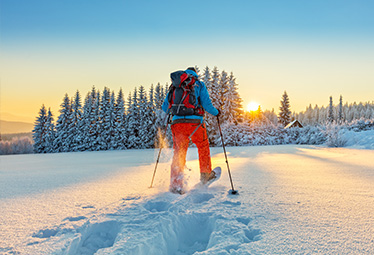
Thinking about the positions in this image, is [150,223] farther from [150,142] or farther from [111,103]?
[111,103]

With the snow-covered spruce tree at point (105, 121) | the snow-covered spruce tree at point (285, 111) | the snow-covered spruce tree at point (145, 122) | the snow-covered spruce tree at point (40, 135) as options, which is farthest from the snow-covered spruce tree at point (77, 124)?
the snow-covered spruce tree at point (285, 111)

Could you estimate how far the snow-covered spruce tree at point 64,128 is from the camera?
3531cm

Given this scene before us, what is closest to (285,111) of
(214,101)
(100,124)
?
(214,101)

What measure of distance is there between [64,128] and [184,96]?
38040 millimetres

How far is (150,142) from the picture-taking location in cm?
3469

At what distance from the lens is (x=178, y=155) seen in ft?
11.2

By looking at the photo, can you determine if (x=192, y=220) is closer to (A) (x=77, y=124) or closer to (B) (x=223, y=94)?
(B) (x=223, y=94)

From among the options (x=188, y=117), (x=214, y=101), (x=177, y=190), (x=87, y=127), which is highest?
(x=214, y=101)

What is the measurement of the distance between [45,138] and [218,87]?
Answer: 29.7 metres

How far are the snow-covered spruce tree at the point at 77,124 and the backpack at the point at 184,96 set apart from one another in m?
35.3

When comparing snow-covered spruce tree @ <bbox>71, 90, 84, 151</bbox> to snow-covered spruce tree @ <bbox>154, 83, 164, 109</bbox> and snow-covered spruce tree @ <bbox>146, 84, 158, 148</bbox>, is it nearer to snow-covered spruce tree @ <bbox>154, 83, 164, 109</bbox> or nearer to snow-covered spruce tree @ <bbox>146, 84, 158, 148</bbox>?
snow-covered spruce tree @ <bbox>146, 84, 158, 148</bbox>

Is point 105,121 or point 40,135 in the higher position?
point 105,121

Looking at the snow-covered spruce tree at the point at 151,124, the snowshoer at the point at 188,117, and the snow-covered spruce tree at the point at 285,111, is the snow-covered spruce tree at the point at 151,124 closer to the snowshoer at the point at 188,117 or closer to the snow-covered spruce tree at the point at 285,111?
the snow-covered spruce tree at the point at 285,111

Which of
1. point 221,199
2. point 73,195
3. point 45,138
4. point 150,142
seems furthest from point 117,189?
point 45,138
